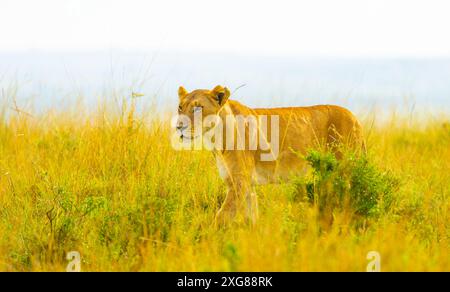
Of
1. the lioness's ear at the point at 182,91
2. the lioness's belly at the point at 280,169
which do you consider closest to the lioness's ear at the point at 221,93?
the lioness's ear at the point at 182,91

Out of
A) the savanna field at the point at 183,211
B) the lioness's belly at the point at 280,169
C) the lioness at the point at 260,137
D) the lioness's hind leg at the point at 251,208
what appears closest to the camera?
the savanna field at the point at 183,211

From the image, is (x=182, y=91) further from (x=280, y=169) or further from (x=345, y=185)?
(x=345, y=185)

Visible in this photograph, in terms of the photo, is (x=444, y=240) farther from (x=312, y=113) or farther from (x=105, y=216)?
(x=105, y=216)

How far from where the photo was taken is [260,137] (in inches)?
289

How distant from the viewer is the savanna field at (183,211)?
5281mm

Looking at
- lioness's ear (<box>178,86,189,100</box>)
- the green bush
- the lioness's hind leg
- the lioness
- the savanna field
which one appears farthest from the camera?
lioness's ear (<box>178,86,189,100</box>)

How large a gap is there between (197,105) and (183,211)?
1.15 metres

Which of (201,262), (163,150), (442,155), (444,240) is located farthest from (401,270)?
(442,155)

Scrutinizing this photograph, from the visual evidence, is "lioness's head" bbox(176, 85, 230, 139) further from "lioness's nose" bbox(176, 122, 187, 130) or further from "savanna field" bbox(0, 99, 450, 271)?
"savanna field" bbox(0, 99, 450, 271)

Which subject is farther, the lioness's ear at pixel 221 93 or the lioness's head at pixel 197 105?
the lioness's ear at pixel 221 93

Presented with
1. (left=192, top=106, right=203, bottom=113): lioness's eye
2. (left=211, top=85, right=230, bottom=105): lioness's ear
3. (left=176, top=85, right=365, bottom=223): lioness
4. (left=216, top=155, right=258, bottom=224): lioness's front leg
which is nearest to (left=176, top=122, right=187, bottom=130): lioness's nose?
(left=176, top=85, right=365, bottom=223): lioness

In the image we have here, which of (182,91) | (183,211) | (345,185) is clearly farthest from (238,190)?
(182,91)

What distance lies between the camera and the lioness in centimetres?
678

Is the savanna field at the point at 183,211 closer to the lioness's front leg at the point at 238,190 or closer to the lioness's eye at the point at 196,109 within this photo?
the lioness's front leg at the point at 238,190
